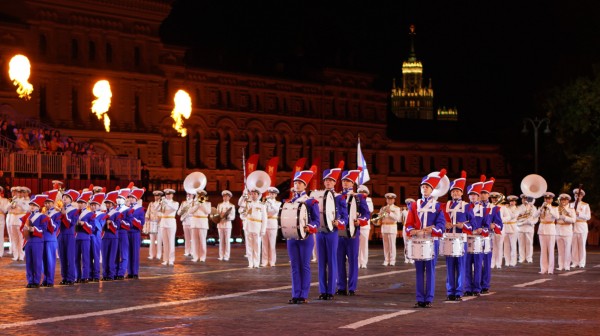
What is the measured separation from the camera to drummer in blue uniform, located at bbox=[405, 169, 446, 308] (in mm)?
18578

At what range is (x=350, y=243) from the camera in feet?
69.9

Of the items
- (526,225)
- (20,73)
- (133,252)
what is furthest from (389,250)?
(20,73)

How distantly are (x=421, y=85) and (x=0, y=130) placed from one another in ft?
459

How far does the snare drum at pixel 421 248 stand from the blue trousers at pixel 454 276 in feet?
4.52

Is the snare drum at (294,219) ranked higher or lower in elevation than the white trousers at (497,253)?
higher

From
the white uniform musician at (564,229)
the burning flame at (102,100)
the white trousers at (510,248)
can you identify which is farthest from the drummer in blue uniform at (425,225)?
the burning flame at (102,100)

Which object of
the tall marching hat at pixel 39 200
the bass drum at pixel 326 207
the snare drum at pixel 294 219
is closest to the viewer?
the snare drum at pixel 294 219

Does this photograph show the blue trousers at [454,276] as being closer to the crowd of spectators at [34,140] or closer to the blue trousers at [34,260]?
the blue trousers at [34,260]

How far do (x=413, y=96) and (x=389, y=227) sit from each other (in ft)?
478

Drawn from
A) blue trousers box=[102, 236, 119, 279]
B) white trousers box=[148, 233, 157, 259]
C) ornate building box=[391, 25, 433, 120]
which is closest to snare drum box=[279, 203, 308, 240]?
blue trousers box=[102, 236, 119, 279]

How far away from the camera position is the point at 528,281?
2558 cm

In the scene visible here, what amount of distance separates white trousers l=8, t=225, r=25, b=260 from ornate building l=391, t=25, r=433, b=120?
144428 mm

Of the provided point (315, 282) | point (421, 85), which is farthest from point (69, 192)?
point (421, 85)

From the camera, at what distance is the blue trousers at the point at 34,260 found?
73.4 ft
